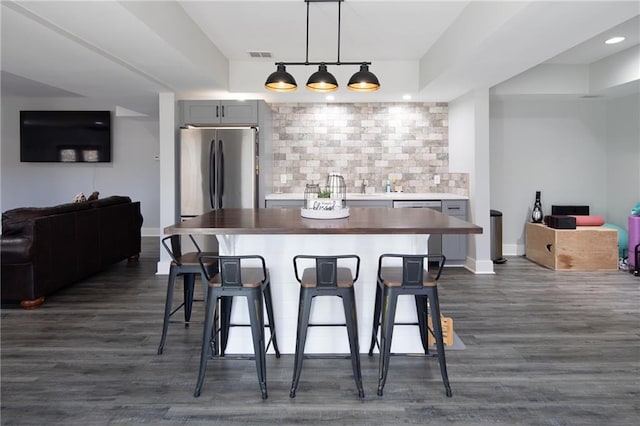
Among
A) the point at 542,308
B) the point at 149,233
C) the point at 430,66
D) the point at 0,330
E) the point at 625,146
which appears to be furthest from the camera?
the point at 149,233

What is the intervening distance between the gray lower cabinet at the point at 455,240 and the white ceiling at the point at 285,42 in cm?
141

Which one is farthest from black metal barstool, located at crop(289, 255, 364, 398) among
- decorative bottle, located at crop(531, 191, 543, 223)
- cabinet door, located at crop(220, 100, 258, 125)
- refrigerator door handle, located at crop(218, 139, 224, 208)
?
decorative bottle, located at crop(531, 191, 543, 223)

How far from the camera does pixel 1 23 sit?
2885 millimetres

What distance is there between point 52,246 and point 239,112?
2.64 metres

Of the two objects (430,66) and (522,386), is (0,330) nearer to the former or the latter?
(522,386)

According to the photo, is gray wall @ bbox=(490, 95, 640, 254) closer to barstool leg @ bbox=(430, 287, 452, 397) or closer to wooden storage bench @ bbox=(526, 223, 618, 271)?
wooden storage bench @ bbox=(526, 223, 618, 271)

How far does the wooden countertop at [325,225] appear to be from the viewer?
2.41 metres

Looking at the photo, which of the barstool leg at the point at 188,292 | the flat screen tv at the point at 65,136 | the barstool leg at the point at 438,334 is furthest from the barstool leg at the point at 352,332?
the flat screen tv at the point at 65,136

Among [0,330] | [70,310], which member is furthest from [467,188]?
[0,330]

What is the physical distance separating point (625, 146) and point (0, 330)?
24.7 feet

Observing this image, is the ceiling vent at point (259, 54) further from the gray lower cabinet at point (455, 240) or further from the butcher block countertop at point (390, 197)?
the gray lower cabinet at point (455, 240)

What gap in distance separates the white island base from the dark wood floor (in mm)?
141

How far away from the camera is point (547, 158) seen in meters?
6.58

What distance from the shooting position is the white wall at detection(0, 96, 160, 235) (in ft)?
27.9
